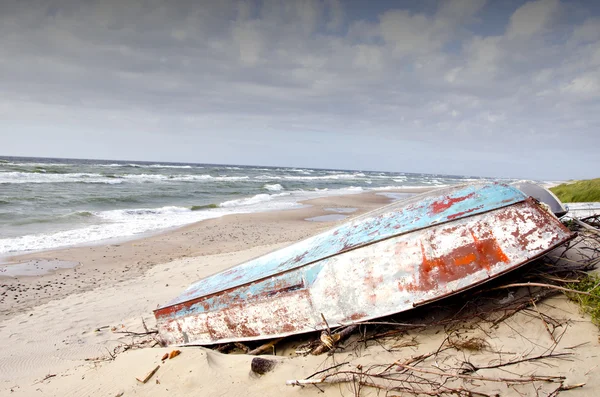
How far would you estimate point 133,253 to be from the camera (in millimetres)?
8586

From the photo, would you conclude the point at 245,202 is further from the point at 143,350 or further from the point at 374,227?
the point at 374,227

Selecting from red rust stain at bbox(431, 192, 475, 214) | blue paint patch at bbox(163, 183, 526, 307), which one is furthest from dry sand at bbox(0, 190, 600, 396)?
red rust stain at bbox(431, 192, 475, 214)

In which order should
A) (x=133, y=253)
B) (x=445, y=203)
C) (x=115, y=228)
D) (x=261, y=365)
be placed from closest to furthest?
1. (x=261, y=365)
2. (x=445, y=203)
3. (x=133, y=253)
4. (x=115, y=228)

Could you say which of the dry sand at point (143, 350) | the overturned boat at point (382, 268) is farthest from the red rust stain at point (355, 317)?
the dry sand at point (143, 350)

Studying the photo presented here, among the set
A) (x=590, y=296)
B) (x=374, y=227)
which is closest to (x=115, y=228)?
(x=374, y=227)

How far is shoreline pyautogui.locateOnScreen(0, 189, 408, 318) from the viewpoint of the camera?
6.17 meters

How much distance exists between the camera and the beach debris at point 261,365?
2.69m

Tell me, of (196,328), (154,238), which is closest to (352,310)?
(196,328)

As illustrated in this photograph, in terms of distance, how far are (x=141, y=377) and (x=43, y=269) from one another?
5.74 m

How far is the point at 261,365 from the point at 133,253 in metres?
6.96

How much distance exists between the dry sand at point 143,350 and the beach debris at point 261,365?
0.05m

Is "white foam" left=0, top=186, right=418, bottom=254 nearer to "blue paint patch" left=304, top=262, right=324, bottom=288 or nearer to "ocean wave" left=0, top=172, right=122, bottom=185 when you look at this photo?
"blue paint patch" left=304, top=262, right=324, bottom=288

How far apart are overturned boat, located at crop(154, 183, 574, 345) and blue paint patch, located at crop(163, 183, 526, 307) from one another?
13 millimetres

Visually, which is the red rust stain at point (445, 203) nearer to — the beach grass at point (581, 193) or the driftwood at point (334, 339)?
the driftwood at point (334, 339)
